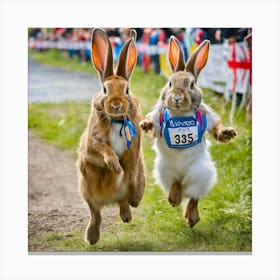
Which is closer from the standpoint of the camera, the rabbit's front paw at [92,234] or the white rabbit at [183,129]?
the white rabbit at [183,129]

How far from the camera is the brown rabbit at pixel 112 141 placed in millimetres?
4180

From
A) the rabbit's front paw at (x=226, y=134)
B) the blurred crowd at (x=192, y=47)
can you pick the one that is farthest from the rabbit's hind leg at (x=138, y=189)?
the blurred crowd at (x=192, y=47)

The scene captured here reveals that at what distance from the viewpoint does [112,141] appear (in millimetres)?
4199

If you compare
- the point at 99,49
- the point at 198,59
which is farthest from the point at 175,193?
the point at 99,49

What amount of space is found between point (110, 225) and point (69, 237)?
12.0 inches

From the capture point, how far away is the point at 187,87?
425cm

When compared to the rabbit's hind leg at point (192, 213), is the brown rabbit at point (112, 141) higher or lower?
higher

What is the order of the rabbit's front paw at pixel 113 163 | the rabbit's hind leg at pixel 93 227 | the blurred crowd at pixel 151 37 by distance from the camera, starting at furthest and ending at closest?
the blurred crowd at pixel 151 37 → the rabbit's hind leg at pixel 93 227 → the rabbit's front paw at pixel 113 163

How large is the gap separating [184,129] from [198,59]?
1.53ft

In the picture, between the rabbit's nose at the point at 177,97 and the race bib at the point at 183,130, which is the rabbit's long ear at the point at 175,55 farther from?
the race bib at the point at 183,130

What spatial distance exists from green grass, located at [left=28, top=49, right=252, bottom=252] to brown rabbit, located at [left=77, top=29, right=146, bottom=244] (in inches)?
9.6

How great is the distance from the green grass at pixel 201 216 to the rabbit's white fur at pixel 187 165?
17 centimetres

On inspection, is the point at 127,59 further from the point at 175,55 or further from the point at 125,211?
the point at 125,211
